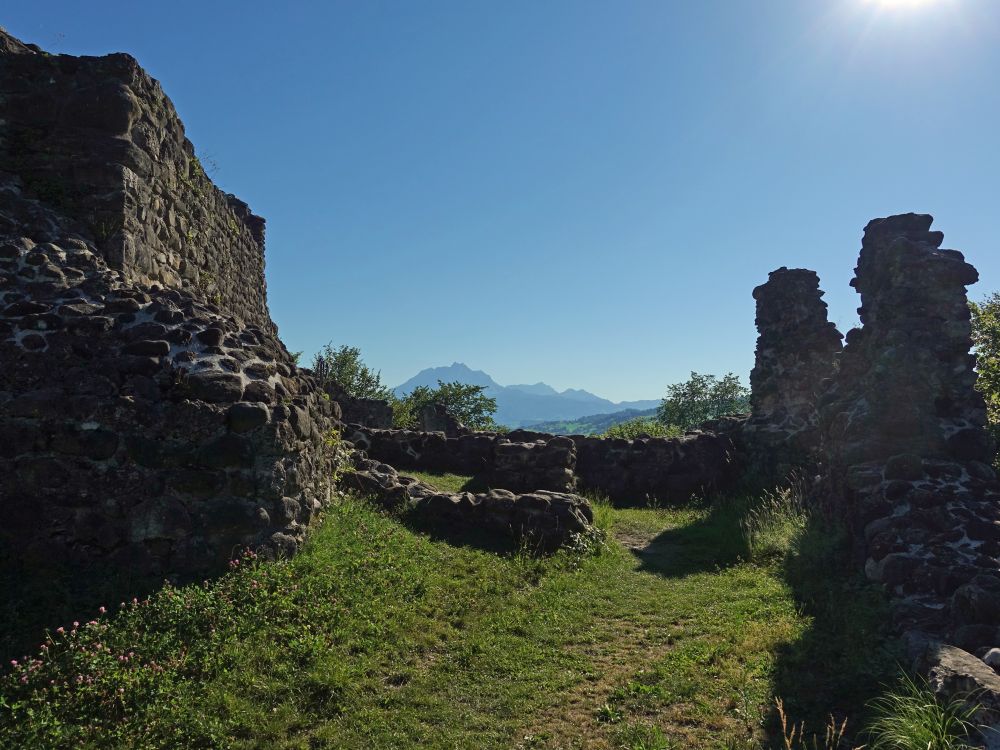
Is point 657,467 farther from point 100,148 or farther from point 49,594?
point 100,148

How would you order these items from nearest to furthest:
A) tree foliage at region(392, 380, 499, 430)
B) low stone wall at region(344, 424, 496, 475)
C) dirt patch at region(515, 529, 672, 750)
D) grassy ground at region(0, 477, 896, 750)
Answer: grassy ground at region(0, 477, 896, 750) → dirt patch at region(515, 529, 672, 750) → low stone wall at region(344, 424, 496, 475) → tree foliage at region(392, 380, 499, 430)

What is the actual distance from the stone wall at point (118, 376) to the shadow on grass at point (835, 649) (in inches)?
211

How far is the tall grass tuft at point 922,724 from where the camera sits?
414 cm

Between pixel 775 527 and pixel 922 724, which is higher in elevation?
pixel 775 527

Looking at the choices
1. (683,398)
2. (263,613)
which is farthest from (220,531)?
(683,398)

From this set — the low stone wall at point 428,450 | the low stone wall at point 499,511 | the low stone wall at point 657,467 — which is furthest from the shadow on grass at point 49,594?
the low stone wall at point 657,467

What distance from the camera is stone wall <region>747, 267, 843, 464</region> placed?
15922 millimetres

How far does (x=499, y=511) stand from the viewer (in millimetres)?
10000

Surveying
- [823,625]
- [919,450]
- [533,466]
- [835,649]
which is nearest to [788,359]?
[533,466]

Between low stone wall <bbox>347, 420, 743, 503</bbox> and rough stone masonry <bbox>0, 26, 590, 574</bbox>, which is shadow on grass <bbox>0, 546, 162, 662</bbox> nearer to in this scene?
rough stone masonry <bbox>0, 26, 590, 574</bbox>

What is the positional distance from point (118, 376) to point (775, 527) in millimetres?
9743

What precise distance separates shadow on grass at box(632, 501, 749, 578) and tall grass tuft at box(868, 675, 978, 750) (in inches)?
168

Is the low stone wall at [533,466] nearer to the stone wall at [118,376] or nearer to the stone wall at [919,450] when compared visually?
the stone wall at [118,376]

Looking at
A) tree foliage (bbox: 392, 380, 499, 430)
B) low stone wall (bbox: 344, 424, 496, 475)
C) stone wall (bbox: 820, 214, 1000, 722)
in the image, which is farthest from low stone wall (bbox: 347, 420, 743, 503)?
tree foliage (bbox: 392, 380, 499, 430)
